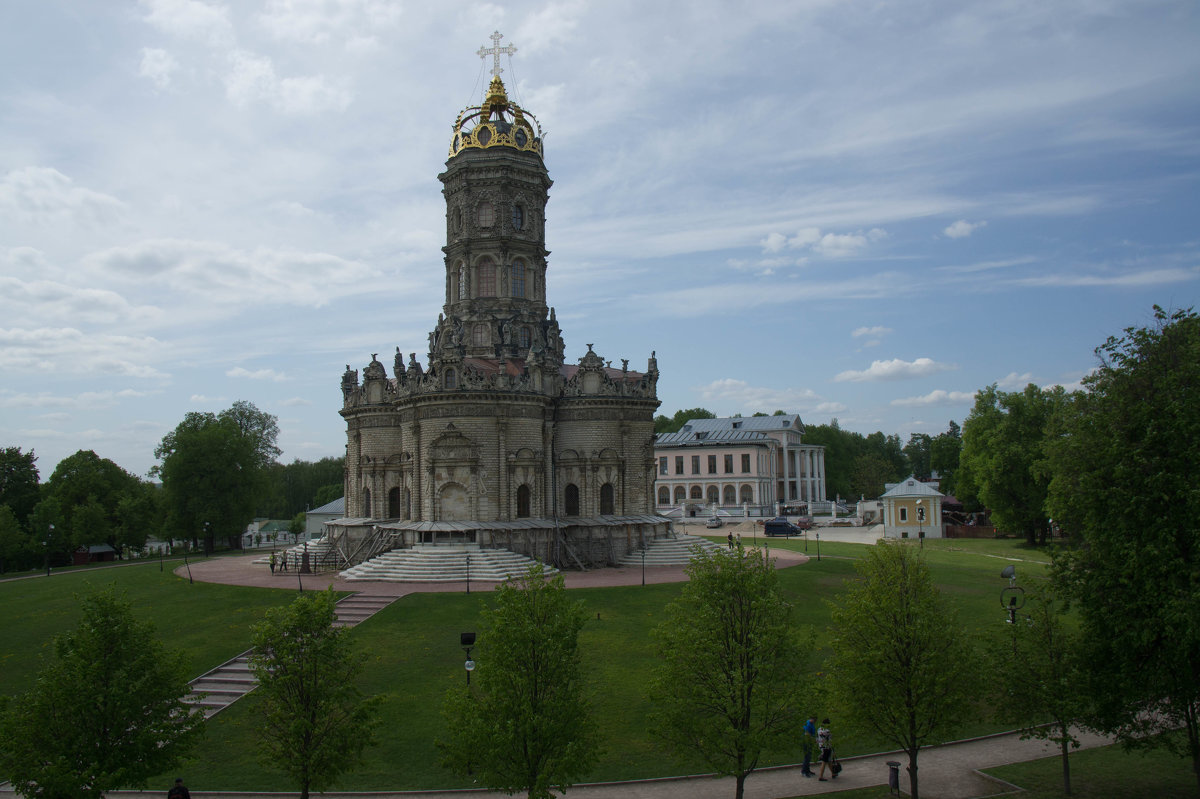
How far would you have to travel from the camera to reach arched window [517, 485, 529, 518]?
47.2 meters

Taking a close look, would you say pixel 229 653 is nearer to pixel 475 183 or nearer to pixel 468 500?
pixel 468 500

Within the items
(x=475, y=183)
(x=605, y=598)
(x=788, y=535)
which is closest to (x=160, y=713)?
(x=605, y=598)

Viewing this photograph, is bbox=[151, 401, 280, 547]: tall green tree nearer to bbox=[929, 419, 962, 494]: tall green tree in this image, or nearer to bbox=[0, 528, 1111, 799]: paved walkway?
bbox=[0, 528, 1111, 799]: paved walkway

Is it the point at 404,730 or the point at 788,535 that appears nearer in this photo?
the point at 404,730

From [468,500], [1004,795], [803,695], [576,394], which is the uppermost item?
[576,394]

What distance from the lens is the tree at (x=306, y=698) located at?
17.0 meters

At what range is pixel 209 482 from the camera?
66062mm

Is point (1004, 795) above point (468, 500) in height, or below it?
below

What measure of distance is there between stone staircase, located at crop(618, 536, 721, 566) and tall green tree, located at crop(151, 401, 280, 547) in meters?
35.8

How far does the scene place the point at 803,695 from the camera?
18.5 meters

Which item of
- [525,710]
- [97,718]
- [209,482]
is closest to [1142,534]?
[525,710]

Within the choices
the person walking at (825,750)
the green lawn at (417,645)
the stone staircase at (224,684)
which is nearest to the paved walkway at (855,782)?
the person walking at (825,750)

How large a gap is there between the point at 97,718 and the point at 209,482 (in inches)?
2134

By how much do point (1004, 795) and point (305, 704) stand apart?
50.4 feet
